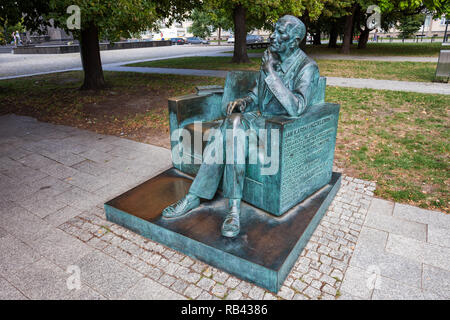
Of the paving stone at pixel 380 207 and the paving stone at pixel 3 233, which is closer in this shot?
the paving stone at pixel 3 233

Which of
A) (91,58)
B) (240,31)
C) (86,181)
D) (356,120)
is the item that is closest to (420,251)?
(86,181)

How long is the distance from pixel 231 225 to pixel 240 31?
1595 centimetres

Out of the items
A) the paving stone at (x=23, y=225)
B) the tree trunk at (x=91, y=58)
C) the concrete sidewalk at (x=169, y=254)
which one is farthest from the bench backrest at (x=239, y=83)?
the tree trunk at (x=91, y=58)

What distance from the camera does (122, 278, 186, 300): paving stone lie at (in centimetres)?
267

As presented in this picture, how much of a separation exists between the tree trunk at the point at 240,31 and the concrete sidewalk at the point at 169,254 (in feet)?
47.0

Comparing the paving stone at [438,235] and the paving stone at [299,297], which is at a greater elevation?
the paving stone at [438,235]

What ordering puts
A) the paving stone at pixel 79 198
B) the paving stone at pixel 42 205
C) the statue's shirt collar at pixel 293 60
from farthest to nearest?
the paving stone at pixel 79 198 → the paving stone at pixel 42 205 → the statue's shirt collar at pixel 293 60

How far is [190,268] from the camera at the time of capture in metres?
3.00

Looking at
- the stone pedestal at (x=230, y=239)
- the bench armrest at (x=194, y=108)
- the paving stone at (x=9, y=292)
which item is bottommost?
the paving stone at (x=9, y=292)

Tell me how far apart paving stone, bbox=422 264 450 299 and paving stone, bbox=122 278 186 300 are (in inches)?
79.0

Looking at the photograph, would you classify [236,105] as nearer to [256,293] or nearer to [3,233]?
[256,293]

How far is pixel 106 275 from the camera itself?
292 centimetres

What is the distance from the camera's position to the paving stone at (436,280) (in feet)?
8.77

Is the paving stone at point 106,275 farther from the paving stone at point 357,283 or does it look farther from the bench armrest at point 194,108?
the bench armrest at point 194,108
